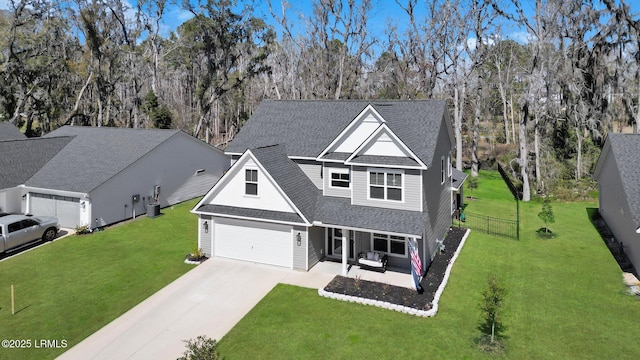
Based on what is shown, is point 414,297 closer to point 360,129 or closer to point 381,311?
point 381,311

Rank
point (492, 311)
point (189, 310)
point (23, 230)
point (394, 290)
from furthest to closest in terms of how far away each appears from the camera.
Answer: point (23, 230), point (394, 290), point (189, 310), point (492, 311)

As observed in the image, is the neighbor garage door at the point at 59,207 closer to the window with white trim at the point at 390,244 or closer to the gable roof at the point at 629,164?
the window with white trim at the point at 390,244

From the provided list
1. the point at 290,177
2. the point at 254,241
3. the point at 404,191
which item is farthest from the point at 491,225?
the point at 254,241

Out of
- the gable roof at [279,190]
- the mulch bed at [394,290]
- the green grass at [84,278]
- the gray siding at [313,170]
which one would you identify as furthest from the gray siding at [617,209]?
the green grass at [84,278]

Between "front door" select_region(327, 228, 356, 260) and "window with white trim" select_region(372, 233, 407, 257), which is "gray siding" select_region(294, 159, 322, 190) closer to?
"front door" select_region(327, 228, 356, 260)

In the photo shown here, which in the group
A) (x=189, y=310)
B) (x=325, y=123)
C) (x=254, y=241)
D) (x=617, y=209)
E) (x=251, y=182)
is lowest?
(x=189, y=310)

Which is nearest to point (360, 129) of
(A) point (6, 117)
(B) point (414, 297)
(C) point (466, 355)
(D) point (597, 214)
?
(B) point (414, 297)

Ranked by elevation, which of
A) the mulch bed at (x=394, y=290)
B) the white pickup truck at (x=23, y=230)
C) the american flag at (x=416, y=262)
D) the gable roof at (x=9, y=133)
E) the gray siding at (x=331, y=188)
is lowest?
the mulch bed at (x=394, y=290)

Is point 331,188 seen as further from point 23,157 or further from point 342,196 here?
point 23,157
